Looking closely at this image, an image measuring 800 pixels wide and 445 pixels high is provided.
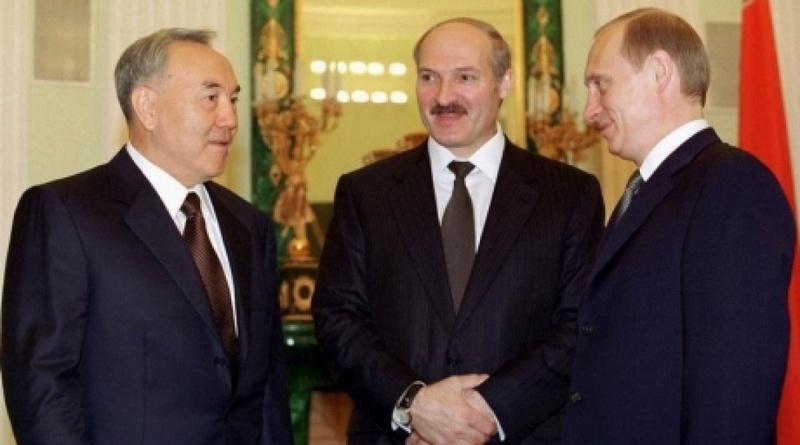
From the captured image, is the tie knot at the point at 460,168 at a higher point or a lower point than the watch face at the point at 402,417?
higher

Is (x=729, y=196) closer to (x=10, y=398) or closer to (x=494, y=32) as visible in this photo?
(x=494, y=32)

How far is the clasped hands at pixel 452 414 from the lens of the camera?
10.8ft

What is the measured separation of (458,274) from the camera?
139 inches

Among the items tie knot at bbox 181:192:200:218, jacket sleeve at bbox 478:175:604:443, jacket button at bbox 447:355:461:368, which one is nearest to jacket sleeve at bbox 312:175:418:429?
jacket button at bbox 447:355:461:368

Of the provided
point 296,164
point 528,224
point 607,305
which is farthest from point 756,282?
point 296,164

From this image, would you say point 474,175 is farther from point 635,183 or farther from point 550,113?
point 550,113

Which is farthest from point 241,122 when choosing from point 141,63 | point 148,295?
point 148,295

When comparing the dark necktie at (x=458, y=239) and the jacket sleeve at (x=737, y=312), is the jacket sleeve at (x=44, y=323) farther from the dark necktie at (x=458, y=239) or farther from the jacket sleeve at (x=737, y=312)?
the jacket sleeve at (x=737, y=312)

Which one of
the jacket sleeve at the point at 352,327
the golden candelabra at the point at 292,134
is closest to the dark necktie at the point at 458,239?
the jacket sleeve at the point at 352,327

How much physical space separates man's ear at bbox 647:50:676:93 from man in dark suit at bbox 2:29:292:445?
3.69 ft

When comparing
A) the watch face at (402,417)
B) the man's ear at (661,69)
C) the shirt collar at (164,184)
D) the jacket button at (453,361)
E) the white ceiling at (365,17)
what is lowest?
the watch face at (402,417)

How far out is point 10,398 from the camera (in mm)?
2922

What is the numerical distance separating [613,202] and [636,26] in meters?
3.52

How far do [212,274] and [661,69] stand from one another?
1.23 metres
